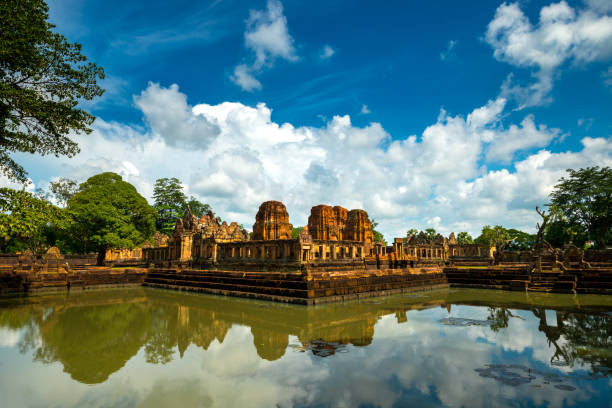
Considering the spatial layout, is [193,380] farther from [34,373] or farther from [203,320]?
[203,320]

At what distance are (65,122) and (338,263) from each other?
21.0m

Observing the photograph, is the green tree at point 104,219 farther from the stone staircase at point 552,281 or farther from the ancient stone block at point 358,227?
the stone staircase at point 552,281

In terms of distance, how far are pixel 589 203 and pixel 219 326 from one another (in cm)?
5395

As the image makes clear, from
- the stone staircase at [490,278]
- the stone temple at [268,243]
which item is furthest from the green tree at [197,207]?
the stone staircase at [490,278]

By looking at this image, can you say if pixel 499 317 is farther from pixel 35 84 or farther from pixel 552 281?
pixel 35 84

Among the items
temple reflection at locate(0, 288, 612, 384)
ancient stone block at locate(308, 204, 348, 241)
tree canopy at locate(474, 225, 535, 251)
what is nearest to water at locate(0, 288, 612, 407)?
temple reflection at locate(0, 288, 612, 384)

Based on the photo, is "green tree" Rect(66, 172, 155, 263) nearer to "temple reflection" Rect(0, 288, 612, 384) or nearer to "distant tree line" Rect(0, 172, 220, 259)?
"distant tree line" Rect(0, 172, 220, 259)

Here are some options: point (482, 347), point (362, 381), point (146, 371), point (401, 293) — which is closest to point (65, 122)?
point (146, 371)

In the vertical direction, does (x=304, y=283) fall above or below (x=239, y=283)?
above

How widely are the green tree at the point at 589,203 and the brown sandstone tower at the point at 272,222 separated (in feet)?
118

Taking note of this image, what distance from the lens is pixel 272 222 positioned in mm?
40969

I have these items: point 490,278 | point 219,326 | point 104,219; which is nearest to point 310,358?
point 219,326

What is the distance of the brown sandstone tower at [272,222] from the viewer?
134 feet

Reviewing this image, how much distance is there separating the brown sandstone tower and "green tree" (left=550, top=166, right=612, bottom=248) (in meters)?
36.1
